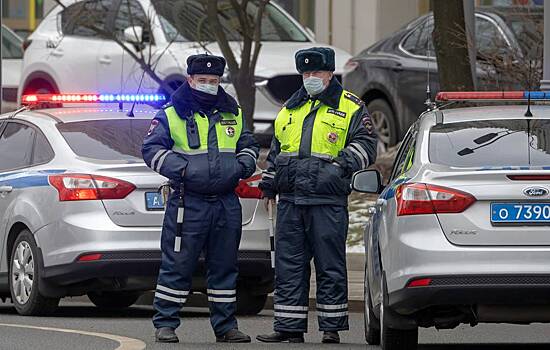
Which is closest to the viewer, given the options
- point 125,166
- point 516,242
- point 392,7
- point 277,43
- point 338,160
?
point 516,242

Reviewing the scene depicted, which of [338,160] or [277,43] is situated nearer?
[338,160]

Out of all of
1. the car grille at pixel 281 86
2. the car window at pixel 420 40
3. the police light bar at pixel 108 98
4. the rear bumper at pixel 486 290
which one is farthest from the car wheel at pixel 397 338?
the car grille at pixel 281 86

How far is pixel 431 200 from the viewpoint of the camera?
9.31m

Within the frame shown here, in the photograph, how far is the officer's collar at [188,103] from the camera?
35.1 feet

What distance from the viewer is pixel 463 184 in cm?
930

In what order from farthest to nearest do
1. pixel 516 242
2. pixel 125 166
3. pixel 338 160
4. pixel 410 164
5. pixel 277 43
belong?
pixel 277 43 → pixel 125 166 → pixel 338 160 → pixel 410 164 → pixel 516 242

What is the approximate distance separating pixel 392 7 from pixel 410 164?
49.2 ft

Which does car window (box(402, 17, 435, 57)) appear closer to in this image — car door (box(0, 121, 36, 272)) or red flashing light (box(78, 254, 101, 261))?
car door (box(0, 121, 36, 272))

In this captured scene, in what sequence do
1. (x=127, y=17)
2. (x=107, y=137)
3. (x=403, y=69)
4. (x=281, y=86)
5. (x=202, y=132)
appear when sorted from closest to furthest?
(x=202, y=132) → (x=107, y=137) → (x=403, y=69) → (x=281, y=86) → (x=127, y=17)

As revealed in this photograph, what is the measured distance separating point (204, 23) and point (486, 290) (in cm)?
1068

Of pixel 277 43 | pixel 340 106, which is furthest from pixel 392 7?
pixel 340 106

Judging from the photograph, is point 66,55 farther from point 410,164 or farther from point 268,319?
point 410,164

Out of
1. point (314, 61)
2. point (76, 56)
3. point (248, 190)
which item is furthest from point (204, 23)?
point (314, 61)

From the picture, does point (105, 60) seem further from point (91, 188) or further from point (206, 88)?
point (206, 88)
